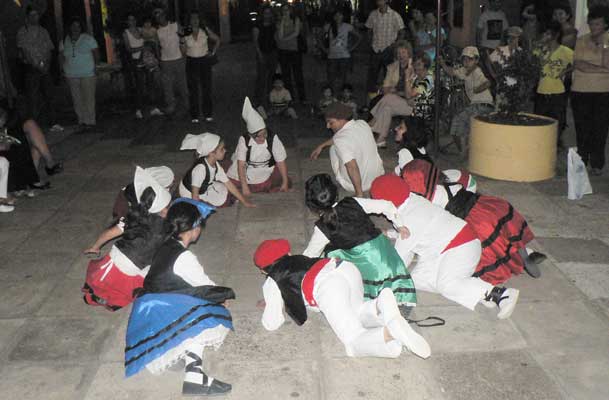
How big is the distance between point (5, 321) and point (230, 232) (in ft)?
7.53

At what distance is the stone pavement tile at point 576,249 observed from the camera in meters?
5.43

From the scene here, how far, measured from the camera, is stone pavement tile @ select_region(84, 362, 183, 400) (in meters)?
3.72

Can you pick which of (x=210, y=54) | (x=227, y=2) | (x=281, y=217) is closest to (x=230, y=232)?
(x=281, y=217)

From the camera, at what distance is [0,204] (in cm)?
722

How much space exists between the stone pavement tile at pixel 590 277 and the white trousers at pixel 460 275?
0.93 metres

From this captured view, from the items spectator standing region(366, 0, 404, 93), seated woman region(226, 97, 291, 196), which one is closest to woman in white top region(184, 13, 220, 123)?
spectator standing region(366, 0, 404, 93)

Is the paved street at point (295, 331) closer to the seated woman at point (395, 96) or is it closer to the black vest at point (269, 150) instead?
the black vest at point (269, 150)

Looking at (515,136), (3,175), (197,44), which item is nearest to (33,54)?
(197,44)

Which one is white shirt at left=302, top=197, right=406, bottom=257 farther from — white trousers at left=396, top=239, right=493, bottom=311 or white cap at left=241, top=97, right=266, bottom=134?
white cap at left=241, top=97, right=266, bottom=134

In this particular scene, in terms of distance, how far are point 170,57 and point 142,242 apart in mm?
8111

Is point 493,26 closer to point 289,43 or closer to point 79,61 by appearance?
point 289,43

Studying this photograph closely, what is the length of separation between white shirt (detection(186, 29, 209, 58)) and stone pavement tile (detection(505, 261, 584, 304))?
A: 8.18 m

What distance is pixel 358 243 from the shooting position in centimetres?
434

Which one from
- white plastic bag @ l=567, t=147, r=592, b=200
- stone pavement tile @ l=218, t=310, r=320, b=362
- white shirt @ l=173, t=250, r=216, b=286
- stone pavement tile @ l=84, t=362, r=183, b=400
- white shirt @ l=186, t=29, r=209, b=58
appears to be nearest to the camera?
stone pavement tile @ l=84, t=362, r=183, b=400
